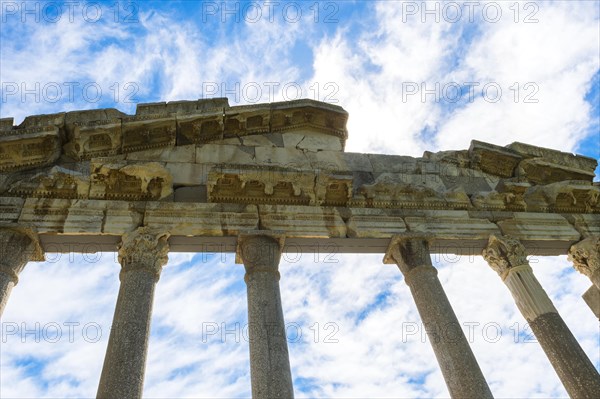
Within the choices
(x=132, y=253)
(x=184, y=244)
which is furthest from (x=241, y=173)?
(x=132, y=253)

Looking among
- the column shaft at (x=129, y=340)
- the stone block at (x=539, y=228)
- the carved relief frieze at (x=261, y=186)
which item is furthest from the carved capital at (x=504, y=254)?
the column shaft at (x=129, y=340)

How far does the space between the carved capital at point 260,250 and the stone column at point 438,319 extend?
2206mm

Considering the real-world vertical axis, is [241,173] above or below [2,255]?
above

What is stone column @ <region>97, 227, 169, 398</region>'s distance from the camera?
6809 millimetres

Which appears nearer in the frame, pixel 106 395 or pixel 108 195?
pixel 106 395

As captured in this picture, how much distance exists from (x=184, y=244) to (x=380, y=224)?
3.61 m

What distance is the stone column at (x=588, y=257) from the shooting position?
1006 centimetres

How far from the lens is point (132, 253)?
8.44 metres

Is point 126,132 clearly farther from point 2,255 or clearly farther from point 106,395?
point 106,395

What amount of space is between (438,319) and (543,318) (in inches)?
75.4

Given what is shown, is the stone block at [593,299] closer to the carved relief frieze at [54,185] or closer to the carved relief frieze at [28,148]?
the carved relief frieze at [54,185]

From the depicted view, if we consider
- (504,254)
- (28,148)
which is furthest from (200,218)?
(504,254)

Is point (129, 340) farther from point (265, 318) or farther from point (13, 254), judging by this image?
point (13, 254)

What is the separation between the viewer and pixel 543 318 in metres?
8.84
